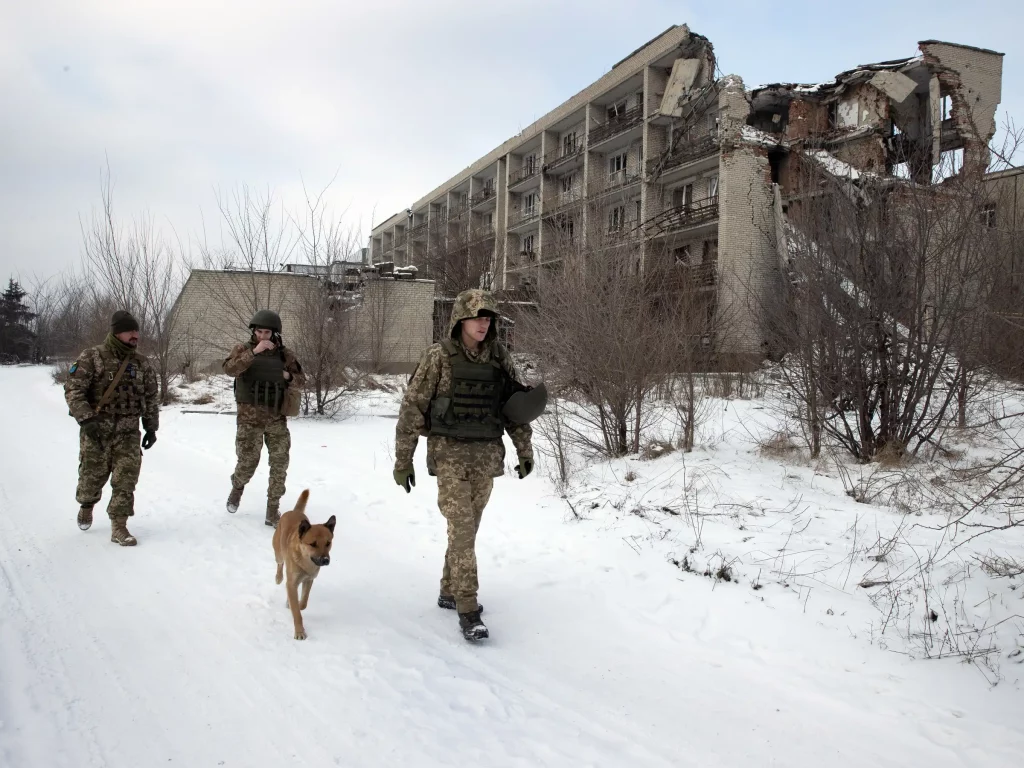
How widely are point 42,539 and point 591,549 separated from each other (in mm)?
4800

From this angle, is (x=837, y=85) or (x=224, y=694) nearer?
(x=224, y=694)

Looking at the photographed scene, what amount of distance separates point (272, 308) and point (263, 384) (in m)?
11.6

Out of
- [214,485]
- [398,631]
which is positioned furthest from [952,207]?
[214,485]

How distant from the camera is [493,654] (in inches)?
134

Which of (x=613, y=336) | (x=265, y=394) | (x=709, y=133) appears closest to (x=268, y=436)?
(x=265, y=394)

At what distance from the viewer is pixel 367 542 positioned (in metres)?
5.44

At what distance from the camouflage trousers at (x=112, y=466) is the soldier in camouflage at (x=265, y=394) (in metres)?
0.90

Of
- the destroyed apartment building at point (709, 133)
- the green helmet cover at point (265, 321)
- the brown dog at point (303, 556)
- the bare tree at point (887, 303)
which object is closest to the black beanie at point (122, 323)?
the green helmet cover at point (265, 321)

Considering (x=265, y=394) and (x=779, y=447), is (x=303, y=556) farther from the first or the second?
(x=779, y=447)

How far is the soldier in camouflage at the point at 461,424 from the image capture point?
361 centimetres

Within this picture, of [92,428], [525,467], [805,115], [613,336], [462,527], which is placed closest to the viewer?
[462,527]

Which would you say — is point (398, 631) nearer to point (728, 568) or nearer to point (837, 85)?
point (728, 568)

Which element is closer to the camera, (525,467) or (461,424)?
(461,424)

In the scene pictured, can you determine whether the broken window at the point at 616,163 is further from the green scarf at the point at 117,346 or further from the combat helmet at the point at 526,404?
the combat helmet at the point at 526,404
